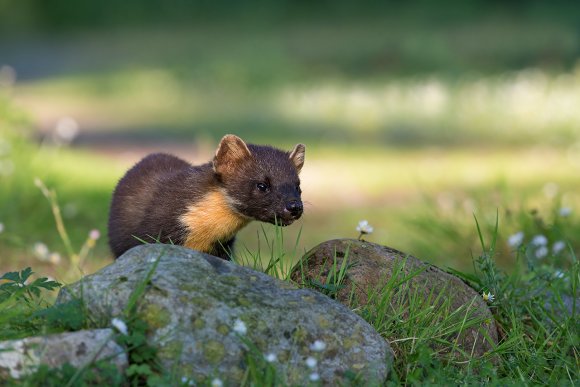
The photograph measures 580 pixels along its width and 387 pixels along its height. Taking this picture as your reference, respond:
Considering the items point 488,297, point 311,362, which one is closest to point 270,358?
point 311,362

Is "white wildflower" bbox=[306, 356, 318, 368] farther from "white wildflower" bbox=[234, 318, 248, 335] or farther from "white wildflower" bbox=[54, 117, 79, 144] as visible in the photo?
"white wildflower" bbox=[54, 117, 79, 144]

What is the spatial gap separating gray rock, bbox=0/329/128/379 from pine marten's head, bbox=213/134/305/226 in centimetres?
155

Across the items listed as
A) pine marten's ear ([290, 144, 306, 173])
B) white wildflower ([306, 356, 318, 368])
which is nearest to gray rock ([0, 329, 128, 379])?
white wildflower ([306, 356, 318, 368])

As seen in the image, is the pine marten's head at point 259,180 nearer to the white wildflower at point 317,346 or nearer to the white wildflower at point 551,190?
the white wildflower at point 317,346

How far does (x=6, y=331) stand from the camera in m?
4.11

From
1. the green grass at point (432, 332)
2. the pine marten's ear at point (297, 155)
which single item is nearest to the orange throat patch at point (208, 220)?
the pine marten's ear at point (297, 155)

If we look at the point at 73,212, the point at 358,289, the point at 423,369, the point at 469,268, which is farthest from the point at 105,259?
the point at 423,369

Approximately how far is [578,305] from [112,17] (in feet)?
81.6

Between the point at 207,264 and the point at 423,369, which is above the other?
the point at 207,264

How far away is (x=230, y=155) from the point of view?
5465 millimetres

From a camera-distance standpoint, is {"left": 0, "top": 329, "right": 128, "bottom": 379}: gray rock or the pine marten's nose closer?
{"left": 0, "top": 329, "right": 128, "bottom": 379}: gray rock

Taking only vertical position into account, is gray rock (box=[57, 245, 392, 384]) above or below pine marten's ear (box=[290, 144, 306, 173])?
below

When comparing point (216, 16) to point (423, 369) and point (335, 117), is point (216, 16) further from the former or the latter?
point (423, 369)

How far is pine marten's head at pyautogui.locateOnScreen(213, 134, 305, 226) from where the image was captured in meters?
5.26
